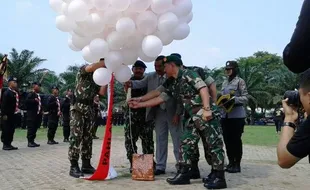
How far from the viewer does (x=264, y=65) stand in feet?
221

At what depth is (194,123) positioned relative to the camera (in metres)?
6.00

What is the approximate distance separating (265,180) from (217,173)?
1145mm

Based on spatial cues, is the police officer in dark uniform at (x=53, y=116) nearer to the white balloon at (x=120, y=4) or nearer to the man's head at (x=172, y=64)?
the man's head at (x=172, y=64)

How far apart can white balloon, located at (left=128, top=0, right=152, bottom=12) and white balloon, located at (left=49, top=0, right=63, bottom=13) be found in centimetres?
111

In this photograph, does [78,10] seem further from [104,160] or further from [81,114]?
[104,160]

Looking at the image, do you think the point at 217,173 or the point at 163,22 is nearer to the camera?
the point at 163,22

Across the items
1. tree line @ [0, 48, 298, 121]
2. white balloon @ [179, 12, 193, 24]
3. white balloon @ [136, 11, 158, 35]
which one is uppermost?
tree line @ [0, 48, 298, 121]

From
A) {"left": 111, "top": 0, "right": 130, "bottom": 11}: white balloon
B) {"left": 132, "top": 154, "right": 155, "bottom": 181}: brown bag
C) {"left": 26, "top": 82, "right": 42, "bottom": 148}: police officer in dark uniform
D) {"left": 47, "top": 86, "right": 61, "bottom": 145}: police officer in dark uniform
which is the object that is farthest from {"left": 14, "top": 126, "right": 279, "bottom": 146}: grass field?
{"left": 111, "top": 0, "right": 130, "bottom": 11}: white balloon

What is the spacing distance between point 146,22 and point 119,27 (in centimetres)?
37

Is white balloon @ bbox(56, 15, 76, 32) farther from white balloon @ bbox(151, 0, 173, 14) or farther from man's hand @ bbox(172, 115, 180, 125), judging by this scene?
man's hand @ bbox(172, 115, 180, 125)

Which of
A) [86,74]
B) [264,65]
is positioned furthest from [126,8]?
[264,65]

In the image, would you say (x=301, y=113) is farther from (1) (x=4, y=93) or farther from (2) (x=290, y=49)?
(1) (x=4, y=93)

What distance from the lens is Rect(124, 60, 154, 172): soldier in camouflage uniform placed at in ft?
22.7

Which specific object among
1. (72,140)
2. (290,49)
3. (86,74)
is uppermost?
(86,74)
